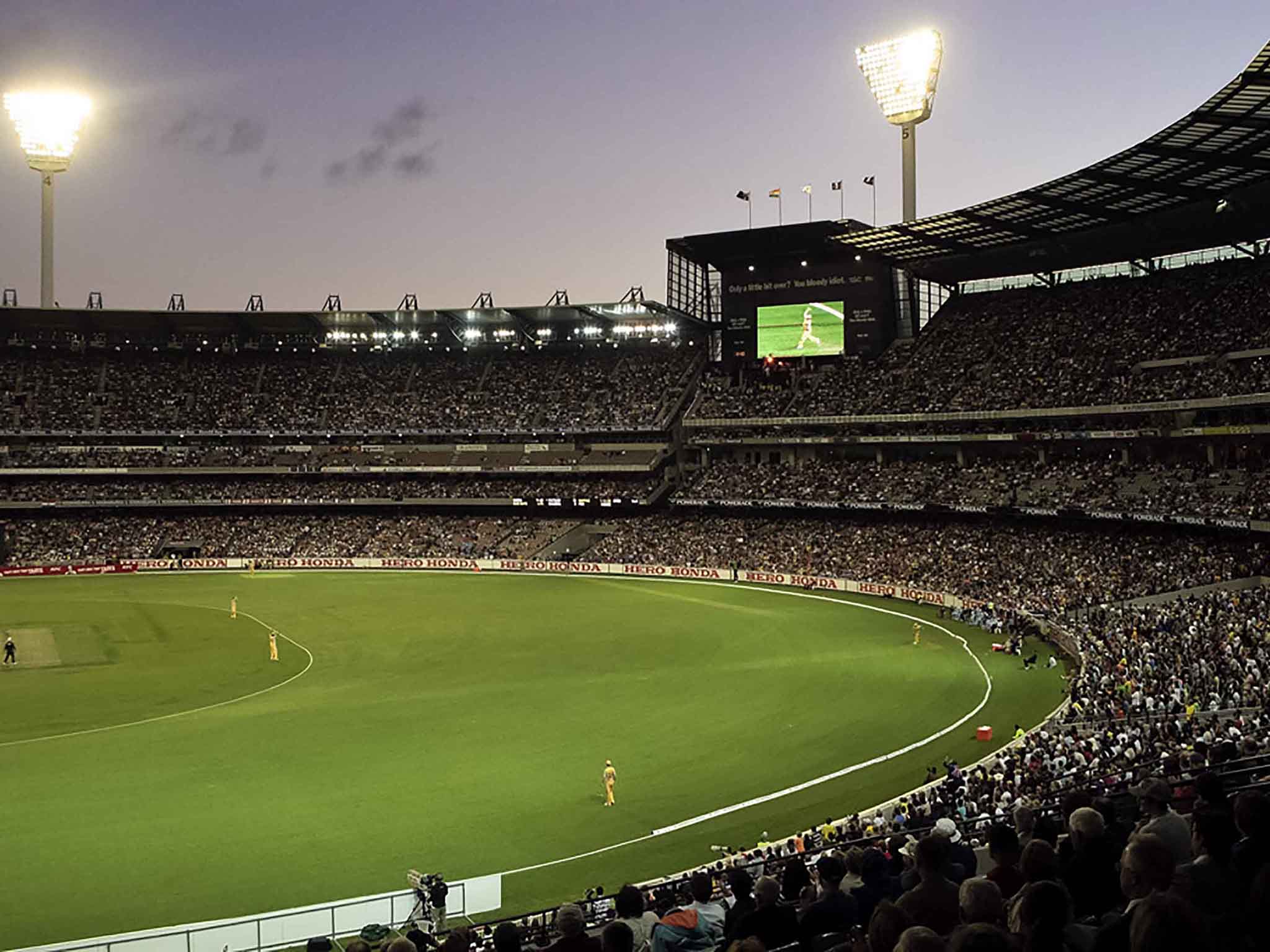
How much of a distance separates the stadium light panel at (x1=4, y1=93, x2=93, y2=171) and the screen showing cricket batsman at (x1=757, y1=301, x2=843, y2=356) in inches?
2451

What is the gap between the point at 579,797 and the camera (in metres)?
25.4

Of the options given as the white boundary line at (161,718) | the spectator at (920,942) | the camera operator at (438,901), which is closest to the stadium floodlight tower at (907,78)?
the white boundary line at (161,718)

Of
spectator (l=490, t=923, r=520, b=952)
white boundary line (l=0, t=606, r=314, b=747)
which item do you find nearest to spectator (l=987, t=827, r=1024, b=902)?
spectator (l=490, t=923, r=520, b=952)

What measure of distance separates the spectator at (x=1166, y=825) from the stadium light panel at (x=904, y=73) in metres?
67.8

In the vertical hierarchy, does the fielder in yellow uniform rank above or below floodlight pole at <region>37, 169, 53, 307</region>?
below

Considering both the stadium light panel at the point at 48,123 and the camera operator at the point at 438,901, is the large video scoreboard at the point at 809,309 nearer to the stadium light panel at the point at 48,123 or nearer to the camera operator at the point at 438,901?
the stadium light panel at the point at 48,123

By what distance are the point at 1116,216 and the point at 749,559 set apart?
30480 mm

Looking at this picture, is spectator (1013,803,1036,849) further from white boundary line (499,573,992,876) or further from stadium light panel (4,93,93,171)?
stadium light panel (4,93,93,171)

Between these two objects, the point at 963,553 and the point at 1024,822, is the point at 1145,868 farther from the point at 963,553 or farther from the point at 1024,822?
the point at 963,553

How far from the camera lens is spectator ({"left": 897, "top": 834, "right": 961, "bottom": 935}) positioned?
5.69 m

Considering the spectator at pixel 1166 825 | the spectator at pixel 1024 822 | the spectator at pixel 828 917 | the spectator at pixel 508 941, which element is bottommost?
the spectator at pixel 1024 822

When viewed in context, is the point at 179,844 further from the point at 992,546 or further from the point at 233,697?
the point at 992,546

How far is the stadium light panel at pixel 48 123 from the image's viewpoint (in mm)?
87125

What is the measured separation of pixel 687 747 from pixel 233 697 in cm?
1718
